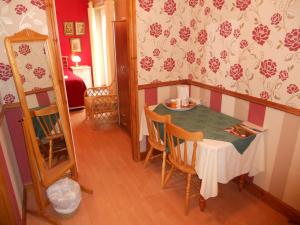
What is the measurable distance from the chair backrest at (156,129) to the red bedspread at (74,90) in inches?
110

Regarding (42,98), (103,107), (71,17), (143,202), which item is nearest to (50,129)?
(42,98)

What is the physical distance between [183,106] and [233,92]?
0.58m

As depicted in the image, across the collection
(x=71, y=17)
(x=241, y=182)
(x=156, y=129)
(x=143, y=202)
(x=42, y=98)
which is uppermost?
(x=71, y=17)

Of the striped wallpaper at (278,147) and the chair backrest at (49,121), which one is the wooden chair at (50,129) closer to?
the chair backrest at (49,121)

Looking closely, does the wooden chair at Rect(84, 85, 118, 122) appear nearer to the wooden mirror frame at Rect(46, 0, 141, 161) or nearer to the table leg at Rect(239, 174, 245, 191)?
the wooden mirror frame at Rect(46, 0, 141, 161)

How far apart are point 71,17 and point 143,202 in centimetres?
515

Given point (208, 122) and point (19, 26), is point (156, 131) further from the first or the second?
point (19, 26)

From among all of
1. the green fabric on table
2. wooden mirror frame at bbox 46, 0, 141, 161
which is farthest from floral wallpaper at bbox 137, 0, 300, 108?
the green fabric on table

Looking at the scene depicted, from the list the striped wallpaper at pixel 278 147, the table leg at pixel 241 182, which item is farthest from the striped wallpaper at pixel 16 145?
the table leg at pixel 241 182

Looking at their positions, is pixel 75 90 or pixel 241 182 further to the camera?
pixel 75 90

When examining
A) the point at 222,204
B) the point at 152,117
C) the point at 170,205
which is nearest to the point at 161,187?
the point at 170,205

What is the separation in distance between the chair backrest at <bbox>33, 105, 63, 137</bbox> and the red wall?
421 cm

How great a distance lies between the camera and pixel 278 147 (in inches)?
82.4
